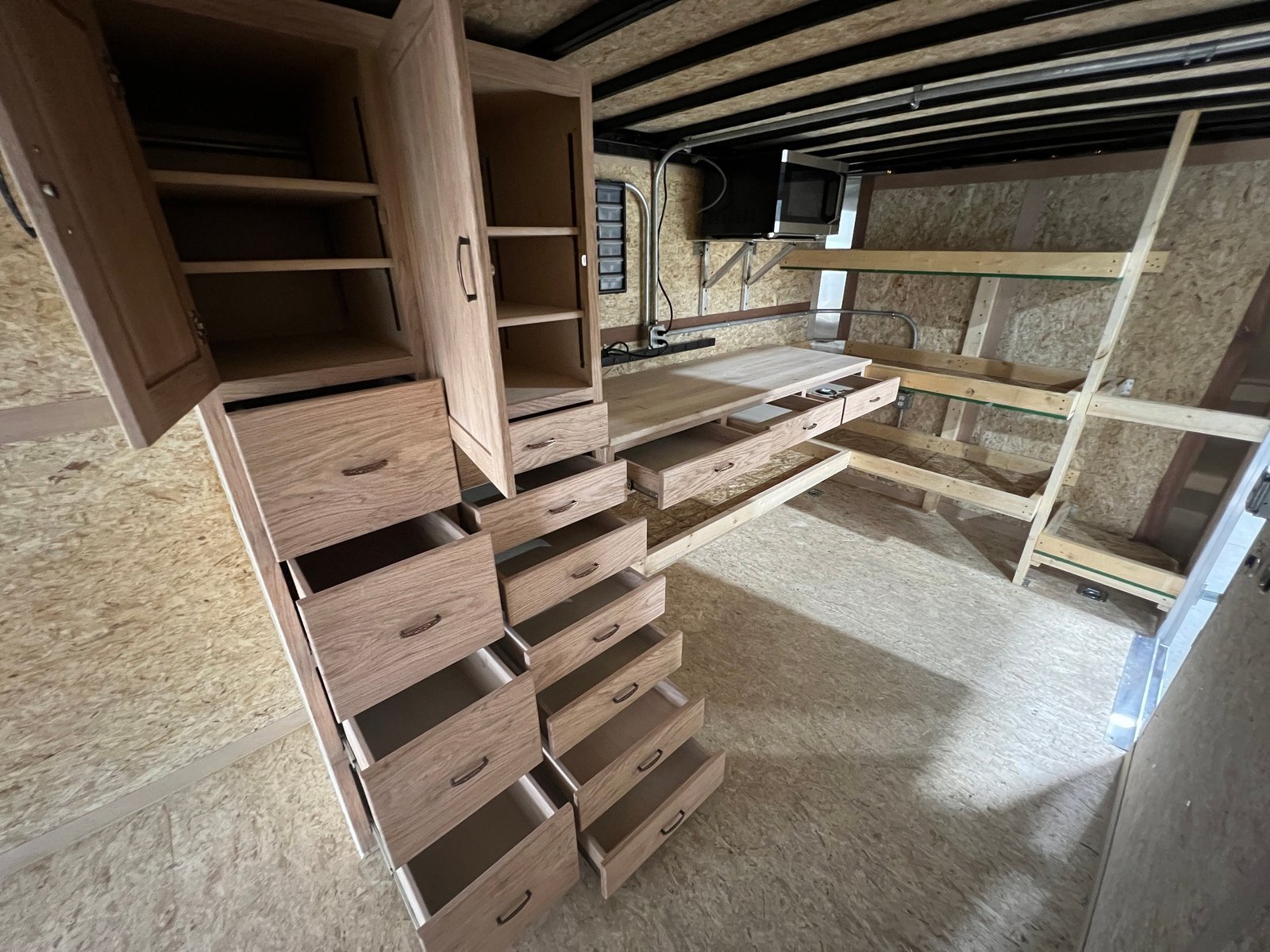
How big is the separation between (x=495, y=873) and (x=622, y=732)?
47 centimetres

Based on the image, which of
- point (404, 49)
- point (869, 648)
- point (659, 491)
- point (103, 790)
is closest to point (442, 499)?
point (659, 491)

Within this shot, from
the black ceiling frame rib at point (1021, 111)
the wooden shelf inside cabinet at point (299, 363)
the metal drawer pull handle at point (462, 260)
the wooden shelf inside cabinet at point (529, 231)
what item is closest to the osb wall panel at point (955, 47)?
the black ceiling frame rib at point (1021, 111)

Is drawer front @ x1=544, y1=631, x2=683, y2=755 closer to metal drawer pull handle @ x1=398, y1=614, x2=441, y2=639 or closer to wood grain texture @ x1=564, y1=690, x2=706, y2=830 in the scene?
wood grain texture @ x1=564, y1=690, x2=706, y2=830

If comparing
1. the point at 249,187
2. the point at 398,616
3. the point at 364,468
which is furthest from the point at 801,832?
the point at 249,187

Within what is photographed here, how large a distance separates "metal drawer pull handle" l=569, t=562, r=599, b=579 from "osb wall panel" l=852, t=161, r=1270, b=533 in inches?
106

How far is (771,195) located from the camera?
2010 millimetres

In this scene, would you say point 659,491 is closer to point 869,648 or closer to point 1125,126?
point 869,648

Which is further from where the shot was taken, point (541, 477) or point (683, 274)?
point (683, 274)

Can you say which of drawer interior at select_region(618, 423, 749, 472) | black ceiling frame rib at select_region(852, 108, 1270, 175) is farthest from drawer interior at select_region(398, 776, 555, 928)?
black ceiling frame rib at select_region(852, 108, 1270, 175)

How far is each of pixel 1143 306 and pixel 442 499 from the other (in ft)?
10.4

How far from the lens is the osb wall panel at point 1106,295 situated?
6.73 feet

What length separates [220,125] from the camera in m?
1.03

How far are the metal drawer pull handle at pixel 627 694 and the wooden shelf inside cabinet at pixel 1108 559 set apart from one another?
227cm

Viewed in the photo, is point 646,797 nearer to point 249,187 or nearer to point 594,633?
point 594,633
